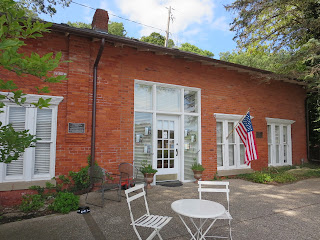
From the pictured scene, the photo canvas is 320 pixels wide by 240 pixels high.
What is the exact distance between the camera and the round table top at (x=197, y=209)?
2.63 m

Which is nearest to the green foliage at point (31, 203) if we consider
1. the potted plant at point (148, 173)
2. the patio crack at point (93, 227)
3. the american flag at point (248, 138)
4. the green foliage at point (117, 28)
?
the patio crack at point (93, 227)

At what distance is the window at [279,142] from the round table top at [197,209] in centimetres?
773

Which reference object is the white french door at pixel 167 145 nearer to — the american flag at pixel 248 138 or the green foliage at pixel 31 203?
the american flag at pixel 248 138

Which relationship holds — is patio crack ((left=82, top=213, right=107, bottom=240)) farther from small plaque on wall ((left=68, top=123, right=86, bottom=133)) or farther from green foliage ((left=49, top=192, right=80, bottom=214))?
small plaque on wall ((left=68, top=123, right=86, bottom=133))

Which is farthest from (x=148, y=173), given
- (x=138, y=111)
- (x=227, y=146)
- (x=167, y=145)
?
(x=227, y=146)

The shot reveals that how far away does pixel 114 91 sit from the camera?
20.5 ft

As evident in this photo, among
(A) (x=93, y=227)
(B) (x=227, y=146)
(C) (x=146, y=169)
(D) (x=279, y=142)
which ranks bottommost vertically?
(A) (x=93, y=227)

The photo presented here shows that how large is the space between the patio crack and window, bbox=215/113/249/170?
17.7 feet

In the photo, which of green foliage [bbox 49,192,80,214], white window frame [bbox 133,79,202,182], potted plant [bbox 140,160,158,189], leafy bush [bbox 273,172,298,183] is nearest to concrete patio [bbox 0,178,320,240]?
green foliage [bbox 49,192,80,214]

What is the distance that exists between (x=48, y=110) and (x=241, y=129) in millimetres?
5817

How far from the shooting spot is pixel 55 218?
4.05 metres

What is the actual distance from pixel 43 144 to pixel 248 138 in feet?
19.5

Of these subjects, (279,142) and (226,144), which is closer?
(226,144)

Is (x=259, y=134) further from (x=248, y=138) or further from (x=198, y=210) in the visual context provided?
(x=198, y=210)
